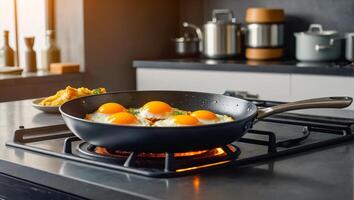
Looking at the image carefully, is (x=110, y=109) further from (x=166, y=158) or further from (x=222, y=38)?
(x=222, y=38)

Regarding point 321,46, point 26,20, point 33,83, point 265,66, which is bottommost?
point 33,83

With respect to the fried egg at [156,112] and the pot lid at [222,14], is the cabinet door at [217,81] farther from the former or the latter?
the fried egg at [156,112]

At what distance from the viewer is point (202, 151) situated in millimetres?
1021

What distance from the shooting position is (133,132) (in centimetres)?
91

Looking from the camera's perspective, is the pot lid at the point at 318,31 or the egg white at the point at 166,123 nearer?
the egg white at the point at 166,123

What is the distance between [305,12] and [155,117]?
2734mm

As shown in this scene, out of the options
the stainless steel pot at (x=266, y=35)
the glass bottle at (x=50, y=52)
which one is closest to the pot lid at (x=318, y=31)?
the stainless steel pot at (x=266, y=35)

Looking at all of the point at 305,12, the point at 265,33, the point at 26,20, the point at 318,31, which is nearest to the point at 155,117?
the point at 265,33

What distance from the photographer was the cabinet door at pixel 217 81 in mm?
3057

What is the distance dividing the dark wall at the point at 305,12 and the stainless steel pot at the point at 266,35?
194 mm

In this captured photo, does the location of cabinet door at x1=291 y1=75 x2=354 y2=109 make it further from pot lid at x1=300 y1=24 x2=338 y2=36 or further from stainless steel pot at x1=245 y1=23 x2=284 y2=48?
stainless steel pot at x1=245 y1=23 x2=284 y2=48

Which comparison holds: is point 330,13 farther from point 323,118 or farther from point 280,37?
point 323,118

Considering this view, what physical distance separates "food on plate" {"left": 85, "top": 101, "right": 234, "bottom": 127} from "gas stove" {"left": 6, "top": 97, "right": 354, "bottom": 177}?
6 centimetres

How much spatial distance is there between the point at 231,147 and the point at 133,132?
0.78 ft
